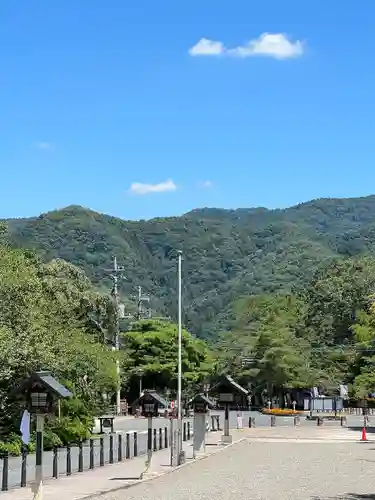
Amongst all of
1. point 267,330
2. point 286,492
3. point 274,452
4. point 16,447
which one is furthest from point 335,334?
point 286,492

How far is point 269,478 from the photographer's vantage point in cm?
2448

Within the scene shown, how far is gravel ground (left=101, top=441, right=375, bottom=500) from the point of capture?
19.9 meters

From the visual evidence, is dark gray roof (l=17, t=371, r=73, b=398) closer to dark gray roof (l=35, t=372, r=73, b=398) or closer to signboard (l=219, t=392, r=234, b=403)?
dark gray roof (l=35, t=372, r=73, b=398)

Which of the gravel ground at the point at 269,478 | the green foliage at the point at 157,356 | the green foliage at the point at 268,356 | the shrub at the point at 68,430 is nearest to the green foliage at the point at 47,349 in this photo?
the shrub at the point at 68,430

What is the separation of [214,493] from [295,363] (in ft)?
214

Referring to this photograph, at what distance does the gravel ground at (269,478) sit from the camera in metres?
19.9

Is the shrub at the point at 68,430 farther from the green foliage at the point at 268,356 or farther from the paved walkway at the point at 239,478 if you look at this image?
the green foliage at the point at 268,356

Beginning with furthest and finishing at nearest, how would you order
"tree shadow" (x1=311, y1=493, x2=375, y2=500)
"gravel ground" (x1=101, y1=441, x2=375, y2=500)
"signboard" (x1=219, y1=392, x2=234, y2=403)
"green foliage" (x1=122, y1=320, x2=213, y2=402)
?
"green foliage" (x1=122, y1=320, x2=213, y2=402) < "signboard" (x1=219, y1=392, x2=234, y2=403) < "gravel ground" (x1=101, y1=441, x2=375, y2=500) < "tree shadow" (x1=311, y1=493, x2=375, y2=500)

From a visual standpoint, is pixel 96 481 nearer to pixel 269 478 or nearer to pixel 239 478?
pixel 239 478

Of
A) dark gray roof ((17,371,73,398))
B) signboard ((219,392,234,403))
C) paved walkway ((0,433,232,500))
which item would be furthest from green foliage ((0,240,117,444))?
dark gray roof ((17,371,73,398))

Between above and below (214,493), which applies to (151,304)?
above

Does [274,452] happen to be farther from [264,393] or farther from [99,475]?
[264,393]

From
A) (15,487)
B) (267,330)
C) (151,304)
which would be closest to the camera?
(15,487)

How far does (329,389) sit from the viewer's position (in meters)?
94.4
